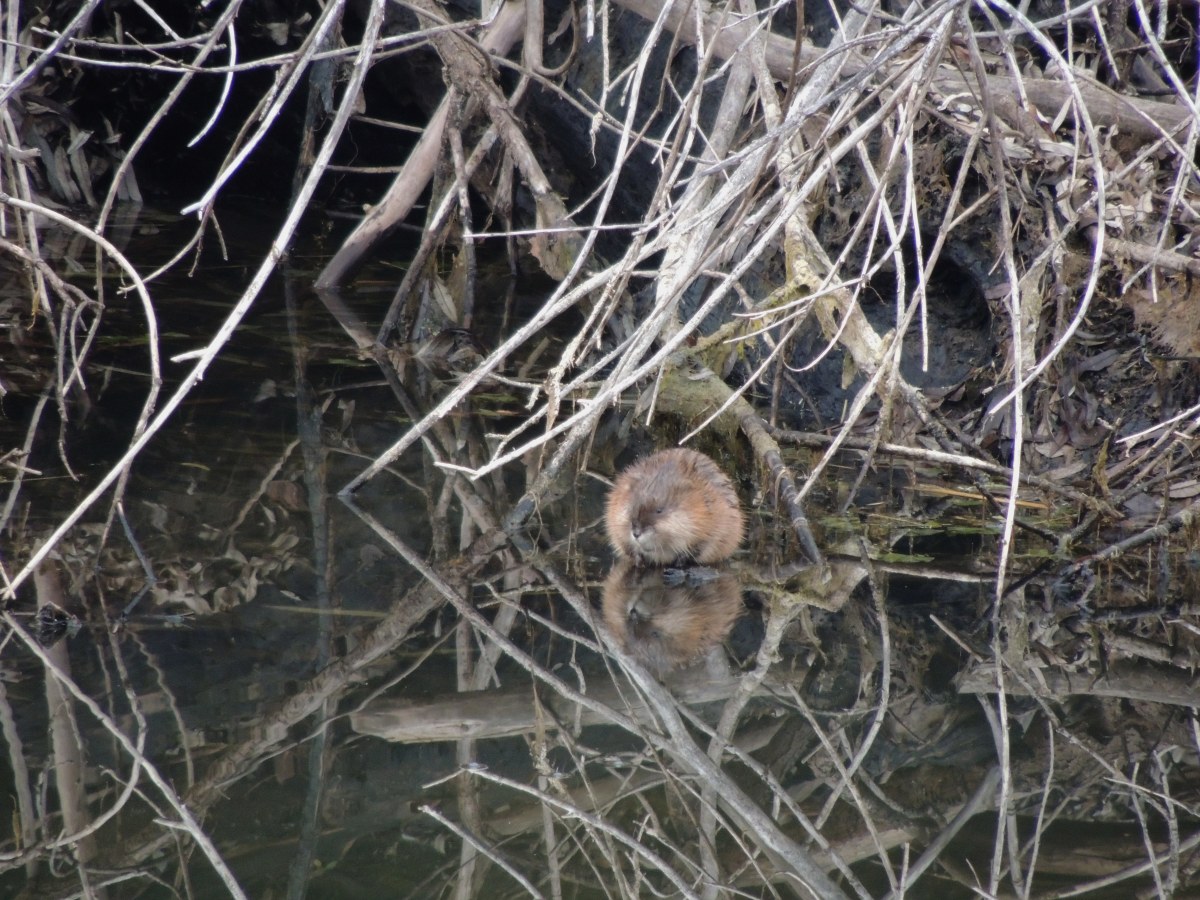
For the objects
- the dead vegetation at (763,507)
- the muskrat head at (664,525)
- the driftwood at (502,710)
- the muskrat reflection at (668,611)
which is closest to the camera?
the dead vegetation at (763,507)

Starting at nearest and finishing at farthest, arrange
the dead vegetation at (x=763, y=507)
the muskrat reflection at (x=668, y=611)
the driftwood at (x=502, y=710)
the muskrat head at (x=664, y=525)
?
the dead vegetation at (x=763, y=507) → the driftwood at (x=502, y=710) → the muskrat reflection at (x=668, y=611) → the muskrat head at (x=664, y=525)

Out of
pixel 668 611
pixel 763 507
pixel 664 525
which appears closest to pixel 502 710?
pixel 668 611

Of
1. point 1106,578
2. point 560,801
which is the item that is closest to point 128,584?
point 560,801

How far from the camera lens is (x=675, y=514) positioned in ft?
13.8

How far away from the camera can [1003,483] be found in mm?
5098

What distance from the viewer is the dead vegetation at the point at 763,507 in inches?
112

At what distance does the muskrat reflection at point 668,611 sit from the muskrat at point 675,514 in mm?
69

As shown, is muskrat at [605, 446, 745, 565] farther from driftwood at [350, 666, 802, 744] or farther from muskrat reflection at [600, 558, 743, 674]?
driftwood at [350, 666, 802, 744]

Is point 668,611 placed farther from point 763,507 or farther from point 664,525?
point 763,507

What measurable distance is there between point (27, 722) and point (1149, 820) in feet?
8.48

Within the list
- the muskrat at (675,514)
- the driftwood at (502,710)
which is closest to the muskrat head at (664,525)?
the muskrat at (675,514)

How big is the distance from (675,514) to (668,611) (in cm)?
37

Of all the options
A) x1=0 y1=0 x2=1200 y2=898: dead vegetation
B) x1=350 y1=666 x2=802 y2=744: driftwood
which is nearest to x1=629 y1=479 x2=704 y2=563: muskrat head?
x1=0 y1=0 x2=1200 y2=898: dead vegetation

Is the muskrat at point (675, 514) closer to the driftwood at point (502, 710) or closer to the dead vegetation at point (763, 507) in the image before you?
the dead vegetation at point (763, 507)
